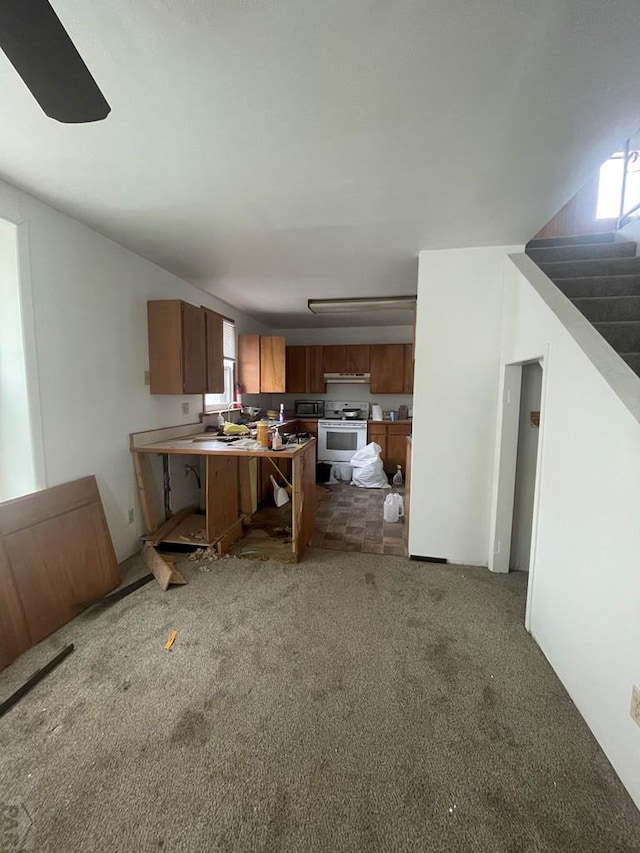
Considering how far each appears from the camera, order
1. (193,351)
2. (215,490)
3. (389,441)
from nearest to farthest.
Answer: (215,490) → (193,351) → (389,441)

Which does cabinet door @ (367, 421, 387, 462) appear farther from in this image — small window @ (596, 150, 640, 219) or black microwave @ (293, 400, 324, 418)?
small window @ (596, 150, 640, 219)

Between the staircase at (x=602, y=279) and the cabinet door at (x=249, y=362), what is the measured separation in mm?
3279

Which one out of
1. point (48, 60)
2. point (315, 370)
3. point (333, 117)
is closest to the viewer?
point (48, 60)

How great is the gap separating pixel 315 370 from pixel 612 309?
4.08 m

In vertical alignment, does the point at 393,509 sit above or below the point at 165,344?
below

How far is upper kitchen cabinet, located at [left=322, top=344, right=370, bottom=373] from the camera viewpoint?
565 cm

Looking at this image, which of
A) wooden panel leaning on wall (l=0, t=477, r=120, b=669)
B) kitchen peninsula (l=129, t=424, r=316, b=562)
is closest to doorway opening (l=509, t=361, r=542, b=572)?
kitchen peninsula (l=129, t=424, r=316, b=562)

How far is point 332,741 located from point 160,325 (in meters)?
2.91

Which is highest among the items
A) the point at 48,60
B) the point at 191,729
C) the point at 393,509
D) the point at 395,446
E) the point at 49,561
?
the point at 48,60

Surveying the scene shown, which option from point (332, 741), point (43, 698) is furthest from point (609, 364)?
point (43, 698)

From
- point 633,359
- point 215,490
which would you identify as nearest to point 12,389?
point 215,490

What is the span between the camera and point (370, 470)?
4.85m

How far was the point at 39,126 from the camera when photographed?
1354 millimetres

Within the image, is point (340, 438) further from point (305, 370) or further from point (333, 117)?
point (333, 117)
